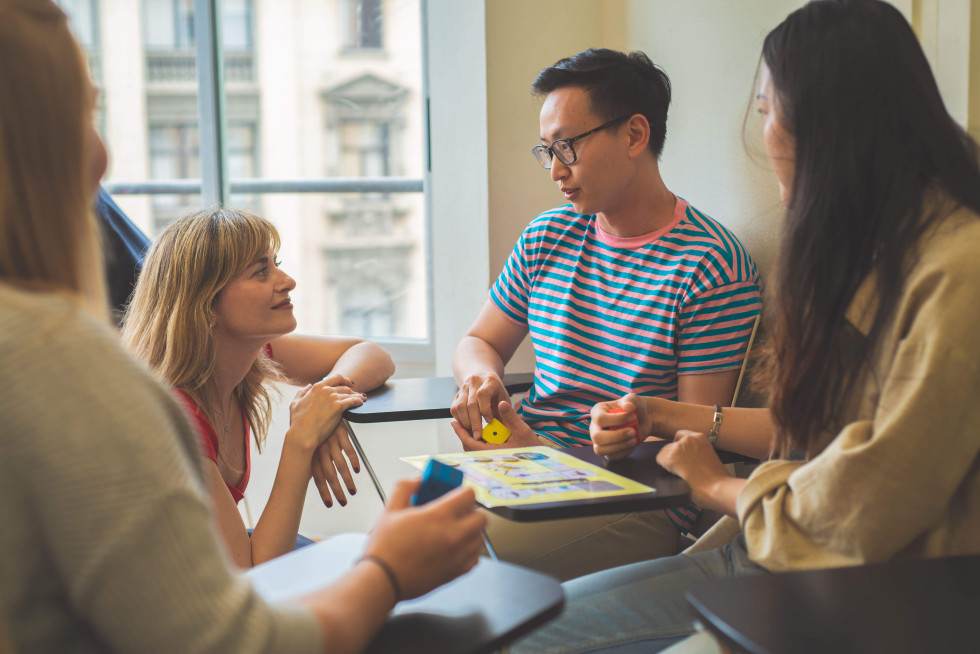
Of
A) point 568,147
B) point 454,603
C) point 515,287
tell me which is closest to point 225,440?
point 515,287

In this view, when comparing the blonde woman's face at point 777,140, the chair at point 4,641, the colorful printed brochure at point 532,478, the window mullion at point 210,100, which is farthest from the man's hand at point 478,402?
the window mullion at point 210,100

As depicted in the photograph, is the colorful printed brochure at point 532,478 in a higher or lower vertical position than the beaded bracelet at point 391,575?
lower

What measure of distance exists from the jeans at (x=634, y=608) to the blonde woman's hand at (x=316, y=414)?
63 centimetres

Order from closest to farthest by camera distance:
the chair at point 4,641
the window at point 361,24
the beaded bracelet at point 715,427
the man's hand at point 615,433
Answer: the chair at point 4,641 → the man's hand at point 615,433 → the beaded bracelet at point 715,427 → the window at point 361,24

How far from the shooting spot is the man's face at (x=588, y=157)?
1891 millimetres

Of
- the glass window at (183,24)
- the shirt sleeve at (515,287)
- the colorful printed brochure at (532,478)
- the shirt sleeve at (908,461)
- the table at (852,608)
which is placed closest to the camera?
the table at (852,608)

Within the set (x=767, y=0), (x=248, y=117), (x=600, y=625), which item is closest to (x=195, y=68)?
(x=248, y=117)

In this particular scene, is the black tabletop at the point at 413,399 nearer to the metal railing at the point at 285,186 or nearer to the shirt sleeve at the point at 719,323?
the shirt sleeve at the point at 719,323

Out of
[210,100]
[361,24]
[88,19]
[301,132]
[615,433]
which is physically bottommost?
[615,433]

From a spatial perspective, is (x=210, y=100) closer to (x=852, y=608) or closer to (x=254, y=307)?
(x=254, y=307)

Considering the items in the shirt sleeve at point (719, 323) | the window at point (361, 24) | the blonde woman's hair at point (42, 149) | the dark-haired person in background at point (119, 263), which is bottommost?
the shirt sleeve at point (719, 323)

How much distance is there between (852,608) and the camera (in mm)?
761

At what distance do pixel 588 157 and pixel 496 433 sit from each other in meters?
0.69

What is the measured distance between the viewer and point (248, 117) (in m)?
3.47
